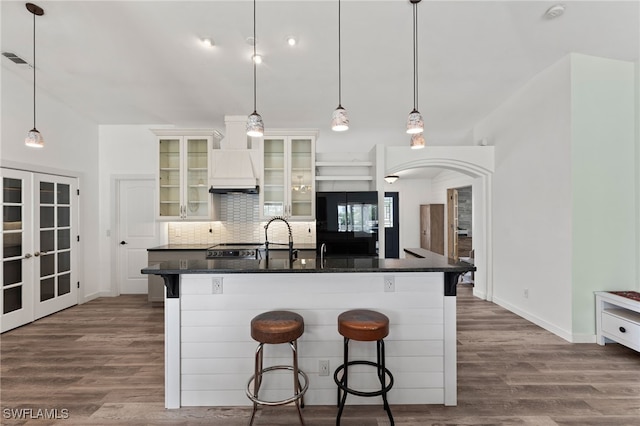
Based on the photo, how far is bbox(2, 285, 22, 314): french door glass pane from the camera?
3.37 metres

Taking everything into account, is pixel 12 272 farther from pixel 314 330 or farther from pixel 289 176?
pixel 314 330

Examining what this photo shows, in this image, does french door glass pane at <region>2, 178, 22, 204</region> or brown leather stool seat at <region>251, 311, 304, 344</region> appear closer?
brown leather stool seat at <region>251, 311, 304, 344</region>

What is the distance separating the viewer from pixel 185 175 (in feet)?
14.4

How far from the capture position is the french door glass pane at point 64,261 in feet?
13.5

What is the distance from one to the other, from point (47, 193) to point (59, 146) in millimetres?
700

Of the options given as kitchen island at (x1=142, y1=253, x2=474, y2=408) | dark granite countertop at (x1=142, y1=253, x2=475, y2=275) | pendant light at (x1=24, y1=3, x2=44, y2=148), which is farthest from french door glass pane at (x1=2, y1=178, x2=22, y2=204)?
kitchen island at (x1=142, y1=253, x2=474, y2=408)

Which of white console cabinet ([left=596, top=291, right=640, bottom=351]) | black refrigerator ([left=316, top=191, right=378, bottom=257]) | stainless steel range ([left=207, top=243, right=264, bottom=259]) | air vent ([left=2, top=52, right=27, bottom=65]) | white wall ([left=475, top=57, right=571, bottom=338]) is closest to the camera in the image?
white console cabinet ([left=596, top=291, right=640, bottom=351])

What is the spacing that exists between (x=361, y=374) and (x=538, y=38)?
135 inches

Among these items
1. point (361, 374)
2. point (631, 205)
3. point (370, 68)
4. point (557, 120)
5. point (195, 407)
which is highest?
point (370, 68)

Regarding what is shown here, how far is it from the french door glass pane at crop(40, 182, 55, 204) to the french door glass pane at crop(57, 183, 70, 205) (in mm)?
112

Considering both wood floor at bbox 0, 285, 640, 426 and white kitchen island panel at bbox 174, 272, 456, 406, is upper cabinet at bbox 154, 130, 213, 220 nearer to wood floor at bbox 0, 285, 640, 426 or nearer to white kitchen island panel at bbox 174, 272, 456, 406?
wood floor at bbox 0, 285, 640, 426

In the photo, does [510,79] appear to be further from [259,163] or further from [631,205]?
[259,163]

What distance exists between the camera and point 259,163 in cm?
432

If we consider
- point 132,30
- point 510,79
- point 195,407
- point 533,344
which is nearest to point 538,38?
point 510,79
